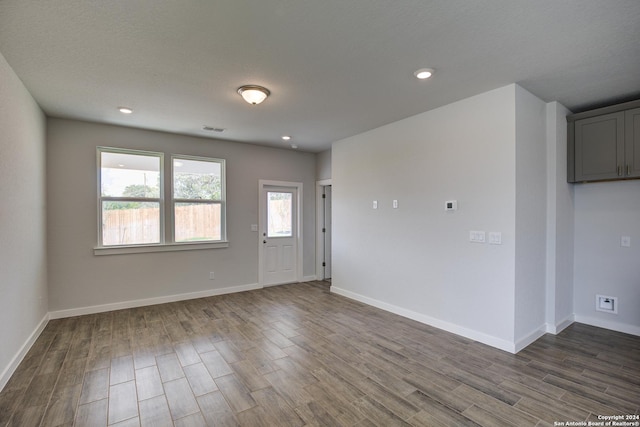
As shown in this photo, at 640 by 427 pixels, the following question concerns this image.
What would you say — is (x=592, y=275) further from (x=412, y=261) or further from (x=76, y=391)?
(x=76, y=391)

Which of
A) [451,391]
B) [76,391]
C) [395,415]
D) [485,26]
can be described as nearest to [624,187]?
[485,26]

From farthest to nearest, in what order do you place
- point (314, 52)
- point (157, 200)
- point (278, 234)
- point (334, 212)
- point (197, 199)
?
1. point (278, 234)
2. point (334, 212)
3. point (197, 199)
4. point (157, 200)
5. point (314, 52)

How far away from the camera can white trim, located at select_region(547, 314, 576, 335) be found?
11.6ft

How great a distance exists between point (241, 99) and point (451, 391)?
11.5 feet

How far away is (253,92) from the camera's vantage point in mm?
3107

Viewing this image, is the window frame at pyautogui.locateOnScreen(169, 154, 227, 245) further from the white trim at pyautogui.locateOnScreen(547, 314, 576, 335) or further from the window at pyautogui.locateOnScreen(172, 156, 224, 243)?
the white trim at pyautogui.locateOnScreen(547, 314, 576, 335)

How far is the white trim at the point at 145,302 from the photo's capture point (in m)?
4.19

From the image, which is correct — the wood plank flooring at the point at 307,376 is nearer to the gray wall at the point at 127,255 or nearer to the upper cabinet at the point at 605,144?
the gray wall at the point at 127,255

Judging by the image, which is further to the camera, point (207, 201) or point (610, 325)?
point (207, 201)

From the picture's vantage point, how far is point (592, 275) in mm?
3811

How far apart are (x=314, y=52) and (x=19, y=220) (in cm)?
325

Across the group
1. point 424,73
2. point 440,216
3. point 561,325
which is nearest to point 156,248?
point 440,216

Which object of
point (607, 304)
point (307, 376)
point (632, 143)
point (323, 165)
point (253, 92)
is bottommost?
point (307, 376)

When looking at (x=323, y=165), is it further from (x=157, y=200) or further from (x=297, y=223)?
(x=157, y=200)
